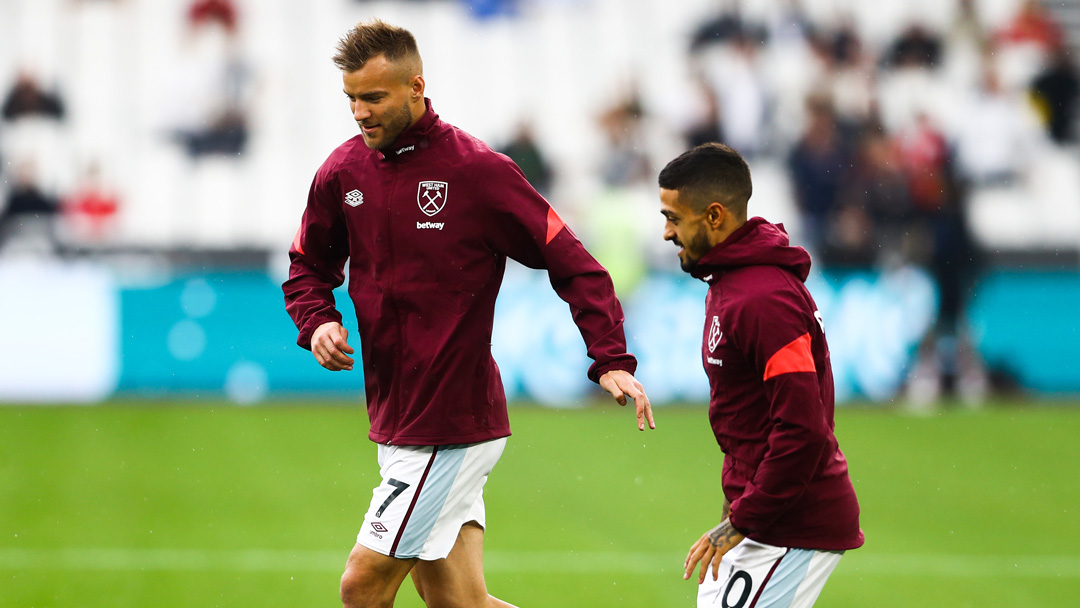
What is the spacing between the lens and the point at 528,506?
8539mm

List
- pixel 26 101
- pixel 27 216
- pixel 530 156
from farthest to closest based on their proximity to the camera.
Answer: pixel 26 101 → pixel 530 156 → pixel 27 216

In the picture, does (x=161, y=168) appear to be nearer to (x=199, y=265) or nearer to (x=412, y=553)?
(x=199, y=265)

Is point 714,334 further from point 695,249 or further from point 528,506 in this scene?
point 528,506

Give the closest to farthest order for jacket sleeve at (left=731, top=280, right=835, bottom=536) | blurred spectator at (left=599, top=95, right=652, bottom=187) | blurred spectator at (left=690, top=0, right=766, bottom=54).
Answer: jacket sleeve at (left=731, top=280, right=835, bottom=536) → blurred spectator at (left=599, top=95, right=652, bottom=187) → blurred spectator at (left=690, top=0, right=766, bottom=54)

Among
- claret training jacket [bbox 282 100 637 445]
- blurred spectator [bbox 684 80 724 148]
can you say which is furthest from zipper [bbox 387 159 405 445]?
blurred spectator [bbox 684 80 724 148]

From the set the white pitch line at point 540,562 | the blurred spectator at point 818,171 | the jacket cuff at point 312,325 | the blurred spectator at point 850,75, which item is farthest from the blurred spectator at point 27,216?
the jacket cuff at point 312,325

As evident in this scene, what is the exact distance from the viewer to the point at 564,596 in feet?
20.9

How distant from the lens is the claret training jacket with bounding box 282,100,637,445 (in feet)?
13.5

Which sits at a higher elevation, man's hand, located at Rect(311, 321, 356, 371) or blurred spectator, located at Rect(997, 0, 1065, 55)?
blurred spectator, located at Rect(997, 0, 1065, 55)

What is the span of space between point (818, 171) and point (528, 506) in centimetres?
763

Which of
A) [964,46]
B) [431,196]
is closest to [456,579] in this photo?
[431,196]

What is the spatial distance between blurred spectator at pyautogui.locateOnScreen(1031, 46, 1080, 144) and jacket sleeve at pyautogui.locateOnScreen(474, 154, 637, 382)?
1438 cm

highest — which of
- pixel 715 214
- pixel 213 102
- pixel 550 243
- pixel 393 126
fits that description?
pixel 393 126

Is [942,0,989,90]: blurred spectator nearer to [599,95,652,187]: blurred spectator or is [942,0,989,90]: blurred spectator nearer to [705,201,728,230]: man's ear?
[599,95,652,187]: blurred spectator
